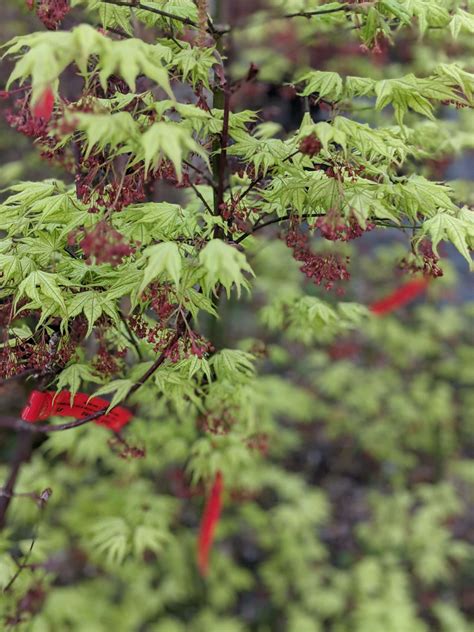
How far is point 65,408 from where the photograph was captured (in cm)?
270

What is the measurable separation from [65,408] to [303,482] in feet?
12.4

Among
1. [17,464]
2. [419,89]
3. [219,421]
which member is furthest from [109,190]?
[17,464]

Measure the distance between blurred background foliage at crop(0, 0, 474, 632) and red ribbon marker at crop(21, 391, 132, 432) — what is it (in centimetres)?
62

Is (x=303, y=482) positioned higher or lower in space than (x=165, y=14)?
lower

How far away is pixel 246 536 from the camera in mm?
6398

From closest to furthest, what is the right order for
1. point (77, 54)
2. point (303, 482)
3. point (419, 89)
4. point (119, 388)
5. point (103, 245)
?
point (77, 54) < point (103, 245) < point (419, 89) < point (119, 388) < point (303, 482)

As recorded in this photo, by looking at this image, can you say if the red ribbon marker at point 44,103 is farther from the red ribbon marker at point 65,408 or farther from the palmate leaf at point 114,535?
the palmate leaf at point 114,535

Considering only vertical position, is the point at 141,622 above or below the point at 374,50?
below

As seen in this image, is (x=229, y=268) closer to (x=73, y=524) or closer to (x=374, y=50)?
(x=374, y=50)

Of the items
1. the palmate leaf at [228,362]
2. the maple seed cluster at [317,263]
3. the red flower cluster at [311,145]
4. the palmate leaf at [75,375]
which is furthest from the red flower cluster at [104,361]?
the red flower cluster at [311,145]

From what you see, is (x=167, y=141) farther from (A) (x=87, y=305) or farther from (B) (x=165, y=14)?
(A) (x=87, y=305)

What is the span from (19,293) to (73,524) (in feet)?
10.5

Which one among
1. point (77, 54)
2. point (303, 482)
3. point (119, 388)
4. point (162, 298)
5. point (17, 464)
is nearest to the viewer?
point (77, 54)

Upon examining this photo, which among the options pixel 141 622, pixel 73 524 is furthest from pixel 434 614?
pixel 73 524
